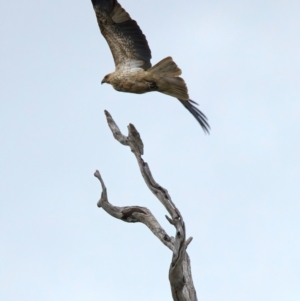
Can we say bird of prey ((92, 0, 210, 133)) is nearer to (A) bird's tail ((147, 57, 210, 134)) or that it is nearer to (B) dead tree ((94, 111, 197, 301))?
(A) bird's tail ((147, 57, 210, 134))

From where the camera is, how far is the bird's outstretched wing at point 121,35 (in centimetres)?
1248

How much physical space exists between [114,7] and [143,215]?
280 centimetres

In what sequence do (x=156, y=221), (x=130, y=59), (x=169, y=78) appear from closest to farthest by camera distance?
(x=156, y=221) < (x=169, y=78) < (x=130, y=59)

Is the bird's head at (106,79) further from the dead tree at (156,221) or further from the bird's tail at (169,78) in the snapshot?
the dead tree at (156,221)

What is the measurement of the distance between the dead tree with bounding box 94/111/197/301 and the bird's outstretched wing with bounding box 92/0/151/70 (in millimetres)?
1327

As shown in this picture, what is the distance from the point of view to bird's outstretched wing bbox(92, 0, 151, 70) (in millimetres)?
12484

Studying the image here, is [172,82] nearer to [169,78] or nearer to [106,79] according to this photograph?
[169,78]

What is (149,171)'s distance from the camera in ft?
36.2

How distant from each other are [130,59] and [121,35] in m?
0.32

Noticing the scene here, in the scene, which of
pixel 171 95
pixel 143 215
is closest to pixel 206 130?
pixel 171 95

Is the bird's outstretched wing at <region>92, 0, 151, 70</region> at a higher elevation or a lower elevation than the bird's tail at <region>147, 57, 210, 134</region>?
higher

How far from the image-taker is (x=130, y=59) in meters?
12.6

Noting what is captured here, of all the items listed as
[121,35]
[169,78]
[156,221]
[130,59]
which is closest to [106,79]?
[130,59]

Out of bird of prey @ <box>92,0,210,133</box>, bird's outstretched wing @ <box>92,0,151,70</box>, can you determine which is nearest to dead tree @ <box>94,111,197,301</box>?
bird of prey @ <box>92,0,210,133</box>
